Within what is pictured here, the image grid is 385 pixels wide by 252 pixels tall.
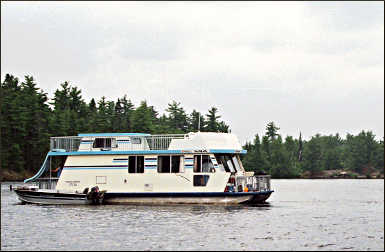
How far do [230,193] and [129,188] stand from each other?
7596 mm

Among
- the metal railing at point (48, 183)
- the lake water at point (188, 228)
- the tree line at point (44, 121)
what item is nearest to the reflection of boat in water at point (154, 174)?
the metal railing at point (48, 183)

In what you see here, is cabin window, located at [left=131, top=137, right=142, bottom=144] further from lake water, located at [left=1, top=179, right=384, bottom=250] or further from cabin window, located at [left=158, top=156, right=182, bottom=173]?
lake water, located at [left=1, top=179, right=384, bottom=250]

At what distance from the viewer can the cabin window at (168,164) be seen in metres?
45.2

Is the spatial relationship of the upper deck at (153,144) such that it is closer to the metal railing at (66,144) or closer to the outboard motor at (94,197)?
the metal railing at (66,144)

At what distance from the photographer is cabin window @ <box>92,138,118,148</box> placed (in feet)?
152

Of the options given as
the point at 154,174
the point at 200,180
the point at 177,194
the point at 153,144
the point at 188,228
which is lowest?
the point at 188,228

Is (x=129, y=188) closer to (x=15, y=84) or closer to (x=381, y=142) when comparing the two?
(x=15, y=84)

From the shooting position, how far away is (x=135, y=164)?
45812 millimetres

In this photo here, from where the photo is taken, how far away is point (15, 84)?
13162cm

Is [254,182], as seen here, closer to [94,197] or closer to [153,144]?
[153,144]

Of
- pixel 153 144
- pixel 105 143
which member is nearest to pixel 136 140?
pixel 153 144

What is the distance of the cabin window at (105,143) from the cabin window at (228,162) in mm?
7814

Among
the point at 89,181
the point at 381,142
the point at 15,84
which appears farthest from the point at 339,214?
the point at 381,142

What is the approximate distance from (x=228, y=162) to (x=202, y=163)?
2210 mm
